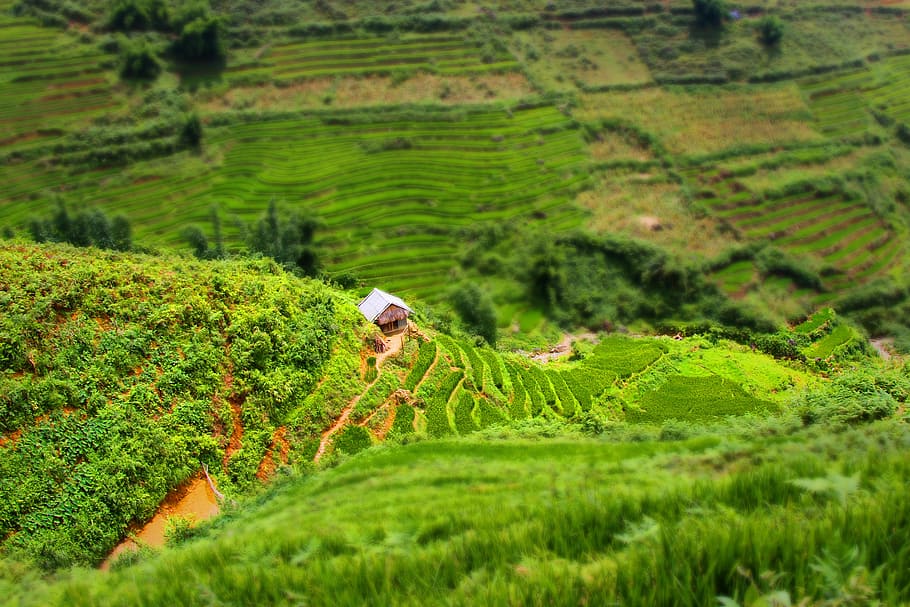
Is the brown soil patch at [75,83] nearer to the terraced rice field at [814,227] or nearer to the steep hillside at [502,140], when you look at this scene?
the steep hillside at [502,140]

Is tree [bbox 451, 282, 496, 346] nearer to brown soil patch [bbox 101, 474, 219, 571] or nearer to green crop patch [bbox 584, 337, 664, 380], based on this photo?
green crop patch [bbox 584, 337, 664, 380]

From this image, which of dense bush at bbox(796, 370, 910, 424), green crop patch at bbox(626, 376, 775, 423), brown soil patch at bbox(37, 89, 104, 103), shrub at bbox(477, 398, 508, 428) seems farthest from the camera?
brown soil patch at bbox(37, 89, 104, 103)

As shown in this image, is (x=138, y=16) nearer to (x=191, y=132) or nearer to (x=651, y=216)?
(x=191, y=132)

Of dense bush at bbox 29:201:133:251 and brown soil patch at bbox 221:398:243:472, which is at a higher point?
dense bush at bbox 29:201:133:251

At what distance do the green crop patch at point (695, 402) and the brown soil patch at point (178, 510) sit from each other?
15722 mm

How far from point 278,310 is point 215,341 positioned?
227cm

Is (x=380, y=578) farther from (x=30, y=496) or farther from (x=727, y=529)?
(x=30, y=496)

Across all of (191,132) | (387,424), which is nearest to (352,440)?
(387,424)

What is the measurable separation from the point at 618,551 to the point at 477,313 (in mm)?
25257

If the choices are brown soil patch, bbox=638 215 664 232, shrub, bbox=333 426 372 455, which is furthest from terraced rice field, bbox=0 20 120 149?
brown soil patch, bbox=638 215 664 232

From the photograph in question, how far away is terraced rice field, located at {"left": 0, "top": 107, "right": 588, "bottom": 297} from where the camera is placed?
115 ft

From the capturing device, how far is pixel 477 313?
3002 centimetres

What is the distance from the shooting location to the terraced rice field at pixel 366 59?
151 feet

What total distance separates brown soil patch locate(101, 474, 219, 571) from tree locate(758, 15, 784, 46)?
2218 inches
